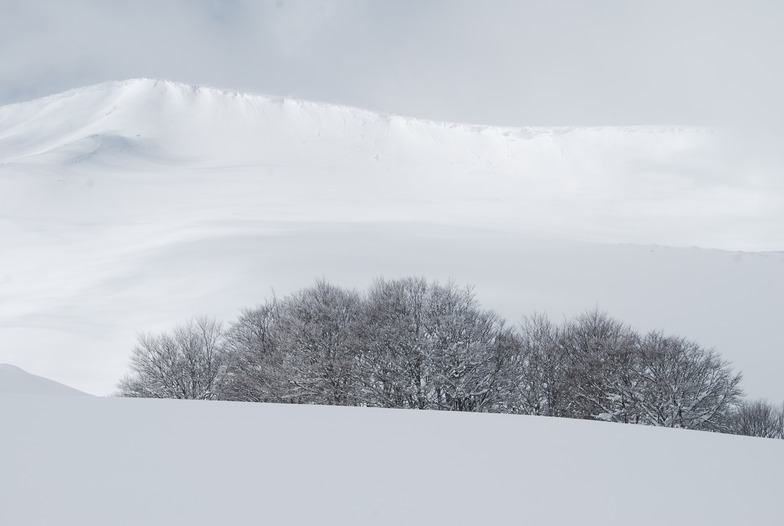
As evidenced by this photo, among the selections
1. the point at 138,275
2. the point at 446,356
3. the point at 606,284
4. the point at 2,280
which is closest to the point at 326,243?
the point at 138,275

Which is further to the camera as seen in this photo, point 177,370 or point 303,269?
point 303,269

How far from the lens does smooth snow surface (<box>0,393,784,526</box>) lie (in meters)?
5.97

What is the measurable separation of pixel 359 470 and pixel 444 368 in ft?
90.4

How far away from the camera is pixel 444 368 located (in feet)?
113

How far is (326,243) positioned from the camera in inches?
4259

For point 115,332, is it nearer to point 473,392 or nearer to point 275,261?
point 275,261

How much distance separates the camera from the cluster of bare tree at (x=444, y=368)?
3369cm

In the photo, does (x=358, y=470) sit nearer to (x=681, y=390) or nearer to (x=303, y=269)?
(x=681, y=390)

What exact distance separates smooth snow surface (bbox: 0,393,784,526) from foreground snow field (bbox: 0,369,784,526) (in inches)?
1.0

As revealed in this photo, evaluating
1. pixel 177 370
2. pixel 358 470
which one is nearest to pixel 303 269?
pixel 177 370

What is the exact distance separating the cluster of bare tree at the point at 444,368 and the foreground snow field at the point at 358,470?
23.3 m

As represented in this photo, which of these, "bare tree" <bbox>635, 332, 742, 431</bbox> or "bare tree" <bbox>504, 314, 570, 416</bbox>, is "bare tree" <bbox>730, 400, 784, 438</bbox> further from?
"bare tree" <bbox>504, 314, 570, 416</bbox>

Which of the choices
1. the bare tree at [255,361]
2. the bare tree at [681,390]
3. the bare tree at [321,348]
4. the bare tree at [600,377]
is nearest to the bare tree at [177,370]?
the bare tree at [255,361]

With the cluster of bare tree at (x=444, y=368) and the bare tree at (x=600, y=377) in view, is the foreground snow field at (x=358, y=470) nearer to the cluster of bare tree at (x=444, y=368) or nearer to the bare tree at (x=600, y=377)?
the cluster of bare tree at (x=444, y=368)
